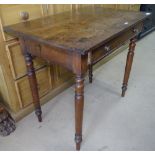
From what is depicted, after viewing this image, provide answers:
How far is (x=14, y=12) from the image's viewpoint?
1162 mm

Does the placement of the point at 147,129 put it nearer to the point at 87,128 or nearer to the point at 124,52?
the point at 87,128

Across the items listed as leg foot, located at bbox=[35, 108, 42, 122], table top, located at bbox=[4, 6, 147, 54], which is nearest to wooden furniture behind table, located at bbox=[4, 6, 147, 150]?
table top, located at bbox=[4, 6, 147, 54]

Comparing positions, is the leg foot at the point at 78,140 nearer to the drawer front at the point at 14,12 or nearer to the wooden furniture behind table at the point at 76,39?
the wooden furniture behind table at the point at 76,39

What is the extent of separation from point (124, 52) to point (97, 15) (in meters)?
1.38

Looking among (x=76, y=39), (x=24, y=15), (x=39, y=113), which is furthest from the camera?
(x=39, y=113)

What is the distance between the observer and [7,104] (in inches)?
57.6

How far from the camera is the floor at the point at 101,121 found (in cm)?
132

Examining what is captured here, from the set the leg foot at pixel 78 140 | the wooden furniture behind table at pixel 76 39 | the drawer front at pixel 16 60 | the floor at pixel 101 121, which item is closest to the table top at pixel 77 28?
the wooden furniture behind table at pixel 76 39

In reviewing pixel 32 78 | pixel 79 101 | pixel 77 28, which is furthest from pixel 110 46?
pixel 32 78

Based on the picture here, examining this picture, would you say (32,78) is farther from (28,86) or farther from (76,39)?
(76,39)

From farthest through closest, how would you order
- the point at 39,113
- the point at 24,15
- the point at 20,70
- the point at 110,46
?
the point at 39,113 → the point at 20,70 → the point at 24,15 → the point at 110,46

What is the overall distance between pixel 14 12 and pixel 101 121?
1.02 metres

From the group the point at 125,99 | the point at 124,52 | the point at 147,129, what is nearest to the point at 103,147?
the point at 147,129
